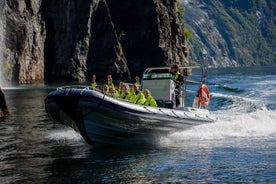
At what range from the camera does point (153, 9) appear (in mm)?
84562

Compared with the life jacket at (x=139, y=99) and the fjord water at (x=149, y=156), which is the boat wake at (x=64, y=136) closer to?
the fjord water at (x=149, y=156)

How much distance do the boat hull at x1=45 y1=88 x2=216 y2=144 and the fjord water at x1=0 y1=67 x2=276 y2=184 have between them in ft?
1.41

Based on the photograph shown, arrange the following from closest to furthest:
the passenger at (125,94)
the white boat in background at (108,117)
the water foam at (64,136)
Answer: the white boat in background at (108,117), the passenger at (125,94), the water foam at (64,136)

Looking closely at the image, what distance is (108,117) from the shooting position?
54.1 feet

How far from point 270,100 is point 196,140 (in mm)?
18481

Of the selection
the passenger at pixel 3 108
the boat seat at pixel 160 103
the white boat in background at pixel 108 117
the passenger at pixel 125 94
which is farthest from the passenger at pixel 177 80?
the passenger at pixel 3 108

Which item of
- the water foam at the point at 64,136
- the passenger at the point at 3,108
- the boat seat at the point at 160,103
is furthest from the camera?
the passenger at the point at 3,108

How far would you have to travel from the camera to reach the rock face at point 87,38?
60.9 metres

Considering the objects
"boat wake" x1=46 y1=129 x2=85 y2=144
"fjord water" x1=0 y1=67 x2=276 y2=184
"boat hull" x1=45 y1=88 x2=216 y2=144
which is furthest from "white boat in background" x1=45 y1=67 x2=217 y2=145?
"boat wake" x1=46 y1=129 x2=85 y2=144

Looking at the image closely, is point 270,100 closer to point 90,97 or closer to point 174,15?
point 90,97

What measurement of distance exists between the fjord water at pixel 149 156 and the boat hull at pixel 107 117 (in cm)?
43

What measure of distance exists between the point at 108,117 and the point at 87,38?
192ft

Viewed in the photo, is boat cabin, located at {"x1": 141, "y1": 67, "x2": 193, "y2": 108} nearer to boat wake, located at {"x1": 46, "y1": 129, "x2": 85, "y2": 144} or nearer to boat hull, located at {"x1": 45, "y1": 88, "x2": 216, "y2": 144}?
boat hull, located at {"x1": 45, "y1": 88, "x2": 216, "y2": 144}

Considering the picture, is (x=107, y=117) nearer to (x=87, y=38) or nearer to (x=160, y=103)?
(x=160, y=103)
